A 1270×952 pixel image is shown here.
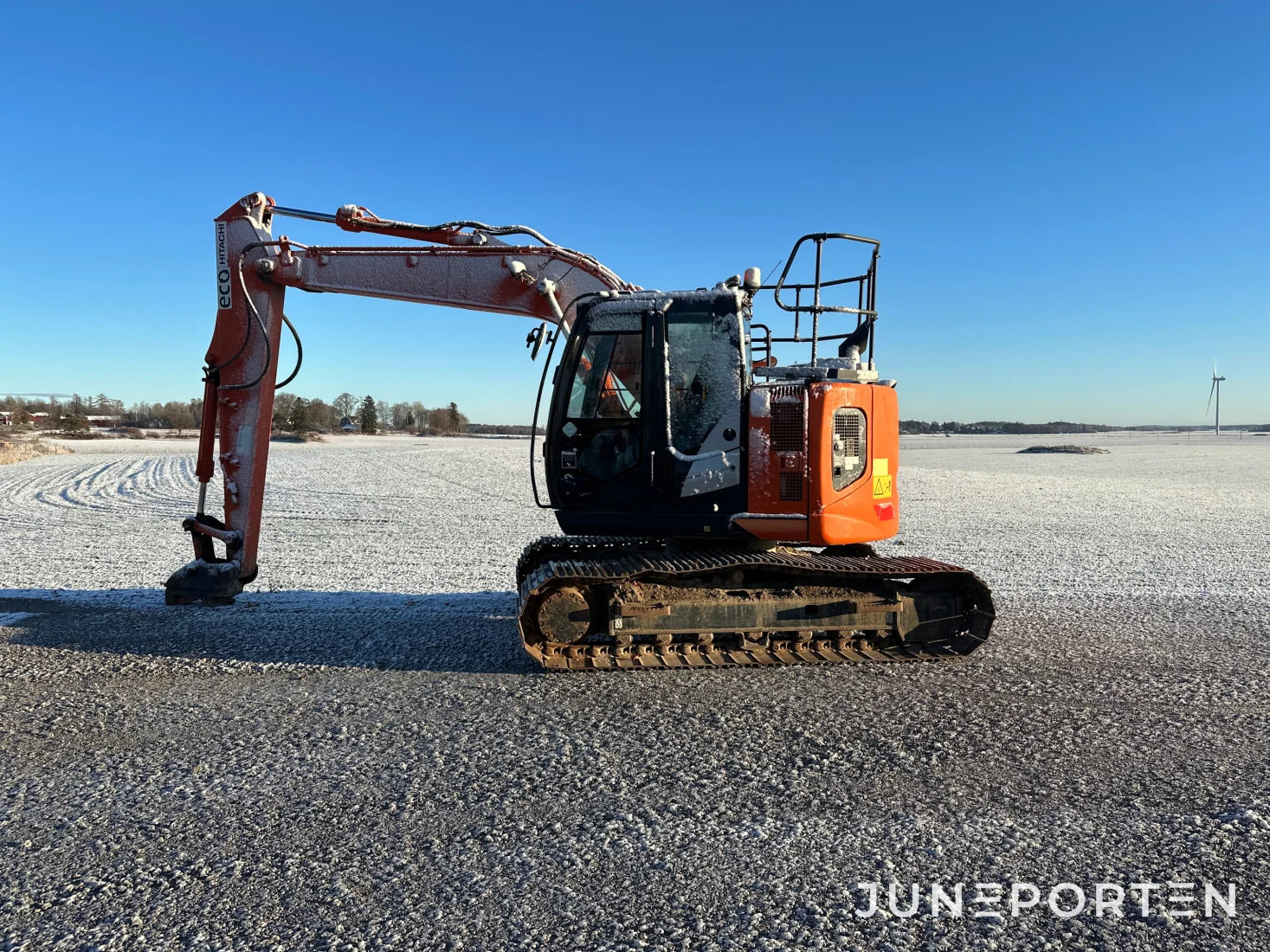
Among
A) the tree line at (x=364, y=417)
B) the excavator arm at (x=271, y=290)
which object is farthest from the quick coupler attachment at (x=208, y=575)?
the tree line at (x=364, y=417)

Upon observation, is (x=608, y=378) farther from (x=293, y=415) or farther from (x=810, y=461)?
(x=293, y=415)

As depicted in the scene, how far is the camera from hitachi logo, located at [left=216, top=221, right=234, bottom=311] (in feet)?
24.6

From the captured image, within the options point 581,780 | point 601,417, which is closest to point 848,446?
point 601,417

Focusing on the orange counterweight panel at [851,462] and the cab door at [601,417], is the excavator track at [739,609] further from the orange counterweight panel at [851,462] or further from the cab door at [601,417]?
the cab door at [601,417]

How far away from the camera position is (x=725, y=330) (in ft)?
21.0

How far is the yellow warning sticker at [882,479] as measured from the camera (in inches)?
262

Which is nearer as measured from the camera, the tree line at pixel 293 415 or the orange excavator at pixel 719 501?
the orange excavator at pixel 719 501

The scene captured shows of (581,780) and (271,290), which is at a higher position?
(271,290)

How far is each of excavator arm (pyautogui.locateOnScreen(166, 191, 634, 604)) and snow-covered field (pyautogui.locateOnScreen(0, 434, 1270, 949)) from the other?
0.98 meters

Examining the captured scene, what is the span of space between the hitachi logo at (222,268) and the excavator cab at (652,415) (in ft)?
11.5

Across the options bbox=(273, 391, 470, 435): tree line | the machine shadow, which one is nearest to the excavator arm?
the machine shadow

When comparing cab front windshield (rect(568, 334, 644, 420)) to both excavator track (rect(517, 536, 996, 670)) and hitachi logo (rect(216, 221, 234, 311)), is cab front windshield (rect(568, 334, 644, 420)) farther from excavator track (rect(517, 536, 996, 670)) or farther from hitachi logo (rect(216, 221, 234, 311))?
hitachi logo (rect(216, 221, 234, 311))

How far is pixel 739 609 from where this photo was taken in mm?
6258

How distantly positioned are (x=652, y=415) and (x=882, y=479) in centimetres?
207
